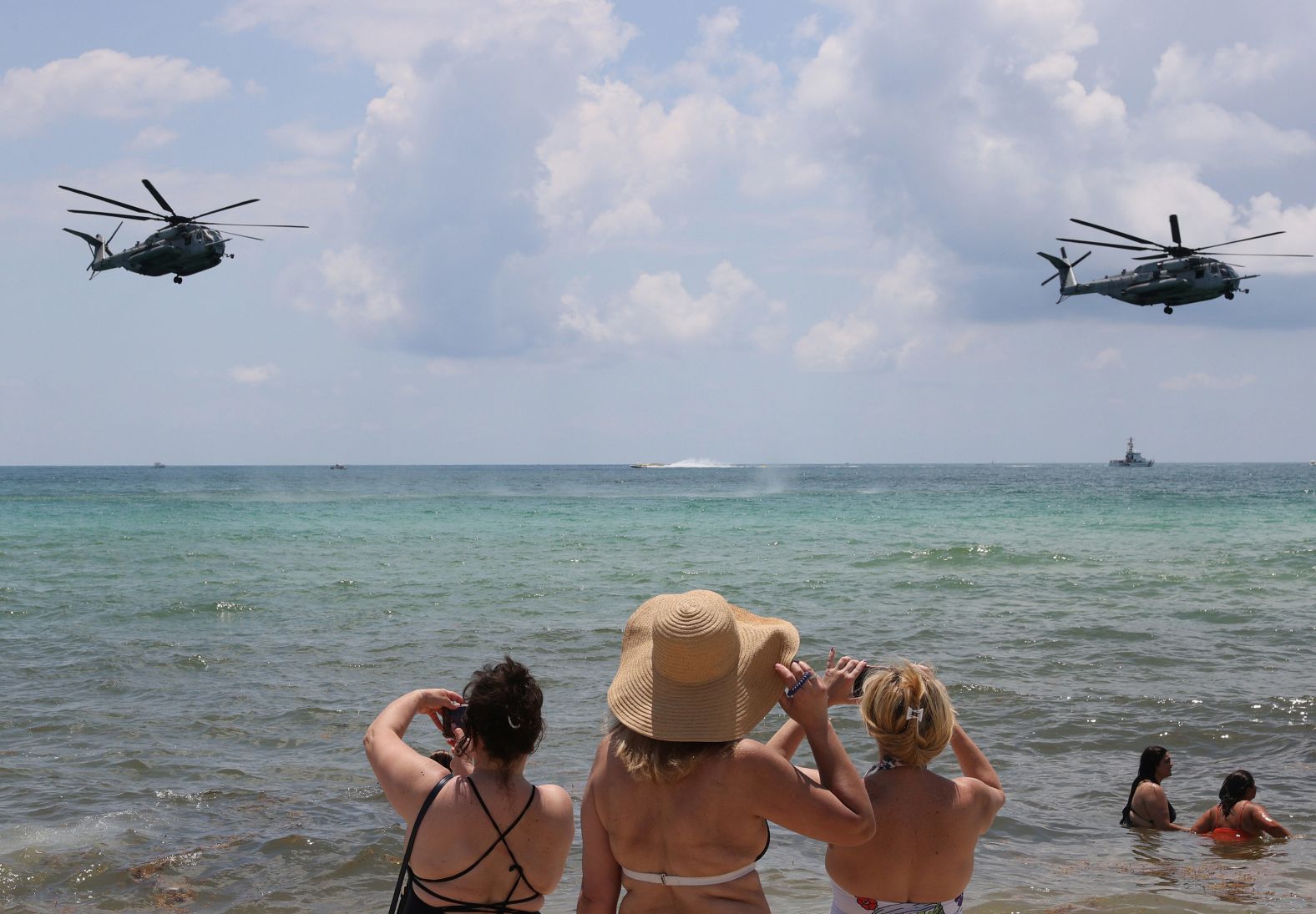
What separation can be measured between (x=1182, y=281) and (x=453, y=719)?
93.9ft

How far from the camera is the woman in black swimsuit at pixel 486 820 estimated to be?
3.17 m

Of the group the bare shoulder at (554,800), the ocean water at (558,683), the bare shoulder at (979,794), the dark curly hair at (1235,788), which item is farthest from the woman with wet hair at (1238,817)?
the bare shoulder at (554,800)

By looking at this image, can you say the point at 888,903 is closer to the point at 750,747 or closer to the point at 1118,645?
the point at 750,747

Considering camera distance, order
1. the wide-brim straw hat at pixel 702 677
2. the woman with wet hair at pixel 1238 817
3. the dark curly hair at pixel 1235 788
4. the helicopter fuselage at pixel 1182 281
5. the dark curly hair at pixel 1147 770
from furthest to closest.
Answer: the helicopter fuselage at pixel 1182 281
the dark curly hair at pixel 1147 770
the dark curly hair at pixel 1235 788
the woman with wet hair at pixel 1238 817
the wide-brim straw hat at pixel 702 677

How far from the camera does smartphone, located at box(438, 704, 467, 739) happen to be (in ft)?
10.7

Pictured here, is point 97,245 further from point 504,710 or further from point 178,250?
point 504,710

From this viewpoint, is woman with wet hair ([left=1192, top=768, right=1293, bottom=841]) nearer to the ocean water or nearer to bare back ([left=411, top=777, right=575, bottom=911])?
the ocean water

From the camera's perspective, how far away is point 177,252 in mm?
23078

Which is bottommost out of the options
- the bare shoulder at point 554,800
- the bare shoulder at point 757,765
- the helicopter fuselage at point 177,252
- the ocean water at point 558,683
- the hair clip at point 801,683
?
the ocean water at point 558,683

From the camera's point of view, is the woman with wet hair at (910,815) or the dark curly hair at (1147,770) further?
the dark curly hair at (1147,770)

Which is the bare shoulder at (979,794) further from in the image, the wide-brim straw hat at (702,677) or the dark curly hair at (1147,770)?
the dark curly hair at (1147,770)

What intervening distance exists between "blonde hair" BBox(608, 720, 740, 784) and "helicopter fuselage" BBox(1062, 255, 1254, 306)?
1124 inches

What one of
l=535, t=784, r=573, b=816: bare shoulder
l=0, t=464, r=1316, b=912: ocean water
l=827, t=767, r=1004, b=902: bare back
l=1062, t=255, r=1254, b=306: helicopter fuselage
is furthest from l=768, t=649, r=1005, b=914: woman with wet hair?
l=1062, t=255, r=1254, b=306: helicopter fuselage

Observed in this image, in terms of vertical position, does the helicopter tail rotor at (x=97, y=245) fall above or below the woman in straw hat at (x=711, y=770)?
above
